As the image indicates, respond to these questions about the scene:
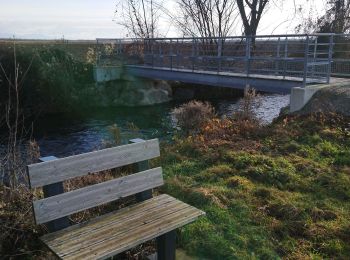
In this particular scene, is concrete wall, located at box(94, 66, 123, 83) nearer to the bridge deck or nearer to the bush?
the bridge deck

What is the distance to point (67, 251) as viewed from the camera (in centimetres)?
290

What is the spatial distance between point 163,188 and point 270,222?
1.57 m

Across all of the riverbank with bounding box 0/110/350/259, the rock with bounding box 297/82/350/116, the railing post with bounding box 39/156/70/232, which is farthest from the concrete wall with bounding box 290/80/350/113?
the railing post with bounding box 39/156/70/232

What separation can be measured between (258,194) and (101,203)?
7.80 feet

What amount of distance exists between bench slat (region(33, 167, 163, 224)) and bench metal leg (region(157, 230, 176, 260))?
526mm

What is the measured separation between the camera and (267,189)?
5168 mm

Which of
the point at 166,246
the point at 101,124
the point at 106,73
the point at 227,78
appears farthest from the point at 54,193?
the point at 106,73

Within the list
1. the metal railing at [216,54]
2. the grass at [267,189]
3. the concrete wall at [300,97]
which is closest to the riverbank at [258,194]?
the grass at [267,189]

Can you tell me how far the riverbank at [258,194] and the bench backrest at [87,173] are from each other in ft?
2.50

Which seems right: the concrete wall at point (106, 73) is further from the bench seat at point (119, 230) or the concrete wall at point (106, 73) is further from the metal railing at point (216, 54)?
the bench seat at point (119, 230)

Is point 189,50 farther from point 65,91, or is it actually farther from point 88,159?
point 88,159

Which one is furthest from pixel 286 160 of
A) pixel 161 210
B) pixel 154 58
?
pixel 154 58

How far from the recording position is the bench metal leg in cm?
Result: 349

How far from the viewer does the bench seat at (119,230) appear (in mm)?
2949
